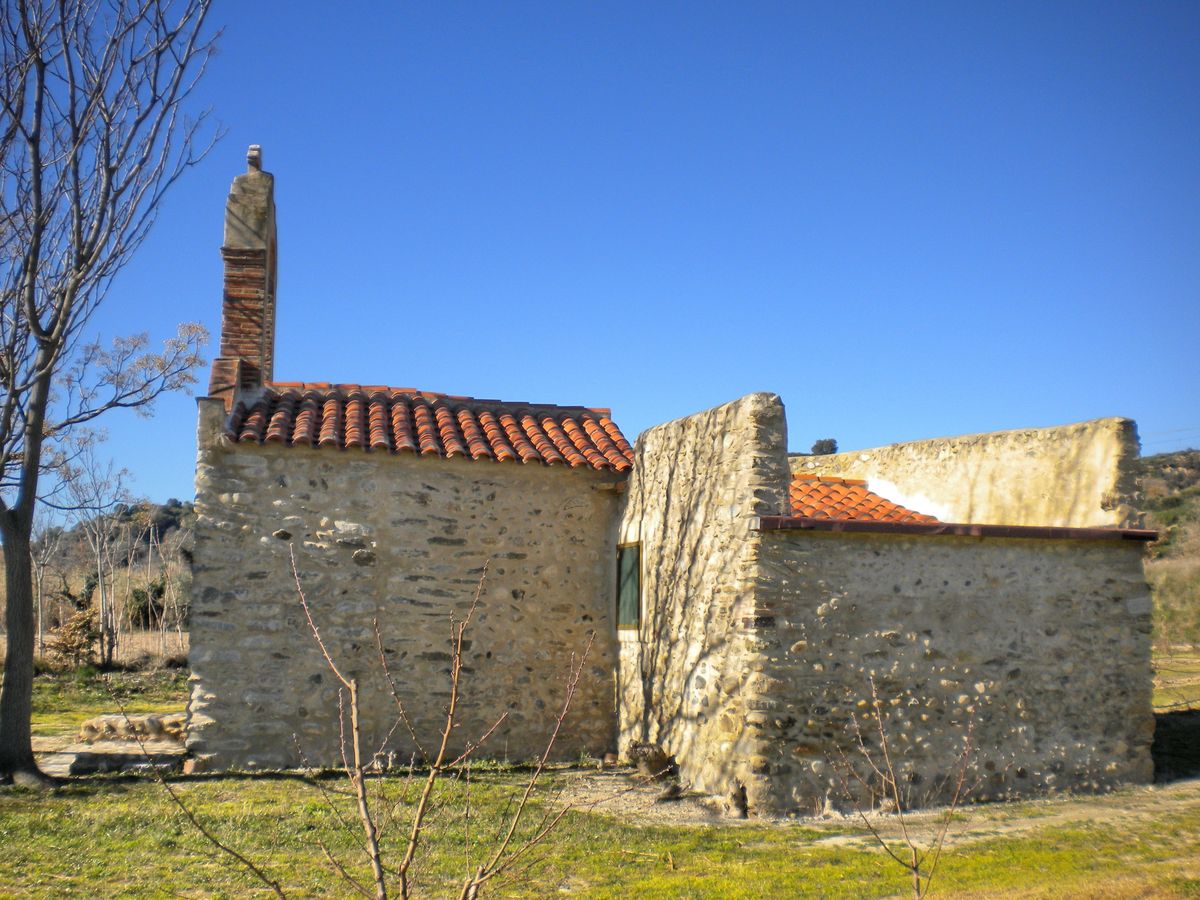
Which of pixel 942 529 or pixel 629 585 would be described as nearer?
pixel 942 529

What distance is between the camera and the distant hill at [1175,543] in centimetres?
2347

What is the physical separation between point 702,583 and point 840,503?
8.44 feet

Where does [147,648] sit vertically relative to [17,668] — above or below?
below

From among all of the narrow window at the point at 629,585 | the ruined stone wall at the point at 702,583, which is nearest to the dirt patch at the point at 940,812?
the ruined stone wall at the point at 702,583

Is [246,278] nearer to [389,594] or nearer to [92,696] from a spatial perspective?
[389,594]

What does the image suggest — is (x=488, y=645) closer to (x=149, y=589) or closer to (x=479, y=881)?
(x=479, y=881)

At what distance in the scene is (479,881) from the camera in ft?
8.56

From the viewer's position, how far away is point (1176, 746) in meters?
10.0

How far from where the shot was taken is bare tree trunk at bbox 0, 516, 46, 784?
822cm

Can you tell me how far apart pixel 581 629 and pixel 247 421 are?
387 centimetres

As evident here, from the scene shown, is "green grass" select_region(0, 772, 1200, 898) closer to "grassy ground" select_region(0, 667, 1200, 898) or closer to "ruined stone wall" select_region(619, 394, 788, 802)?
"grassy ground" select_region(0, 667, 1200, 898)

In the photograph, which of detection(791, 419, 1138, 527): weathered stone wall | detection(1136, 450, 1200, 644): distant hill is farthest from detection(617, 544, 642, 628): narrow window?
detection(1136, 450, 1200, 644): distant hill

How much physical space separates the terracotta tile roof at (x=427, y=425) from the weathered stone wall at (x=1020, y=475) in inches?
127

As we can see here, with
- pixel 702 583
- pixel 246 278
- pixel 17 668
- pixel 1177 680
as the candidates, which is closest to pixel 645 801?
pixel 702 583
